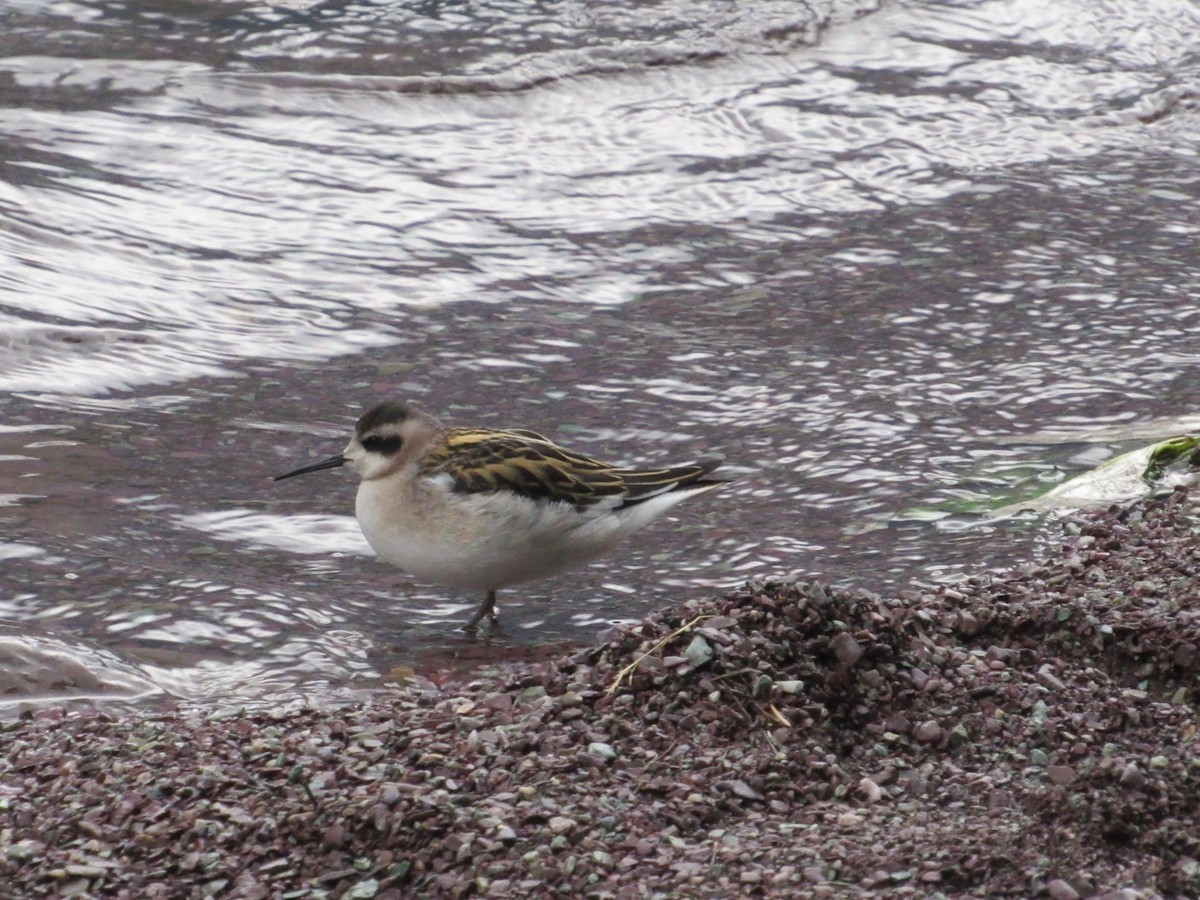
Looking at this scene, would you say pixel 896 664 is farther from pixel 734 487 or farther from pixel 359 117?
pixel 359 117

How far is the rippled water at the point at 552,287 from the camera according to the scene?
6.47 meters

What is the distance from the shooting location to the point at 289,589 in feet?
20.8

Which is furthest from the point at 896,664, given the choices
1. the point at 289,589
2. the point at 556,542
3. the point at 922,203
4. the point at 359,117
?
the point at 359,117

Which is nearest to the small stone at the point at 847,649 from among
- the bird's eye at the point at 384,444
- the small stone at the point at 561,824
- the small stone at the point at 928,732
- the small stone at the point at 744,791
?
the small stone at the point at 928,732

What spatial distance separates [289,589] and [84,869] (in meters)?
2.52

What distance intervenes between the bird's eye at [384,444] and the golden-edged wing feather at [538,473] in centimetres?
13

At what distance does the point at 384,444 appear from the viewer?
20.6 feet

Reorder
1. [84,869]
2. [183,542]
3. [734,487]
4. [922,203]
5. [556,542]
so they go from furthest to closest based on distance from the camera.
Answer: [922,203] < [734,487] < [183,542] < [556,542] < [84,869]

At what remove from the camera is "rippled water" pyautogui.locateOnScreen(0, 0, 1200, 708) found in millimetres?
6473

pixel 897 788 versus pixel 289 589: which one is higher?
pixel 897 788

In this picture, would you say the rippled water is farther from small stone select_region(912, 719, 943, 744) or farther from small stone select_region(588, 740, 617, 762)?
small stone select_region(912, 719, 943, 744)

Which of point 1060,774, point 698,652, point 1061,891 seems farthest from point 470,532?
point 1061,891

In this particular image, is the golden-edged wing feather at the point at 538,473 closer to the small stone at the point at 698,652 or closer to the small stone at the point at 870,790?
the small stone at the point at 698,652

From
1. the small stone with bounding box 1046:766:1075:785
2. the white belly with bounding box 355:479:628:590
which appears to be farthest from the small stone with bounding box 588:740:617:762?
the white belly with bounding box 355:479:628:590
